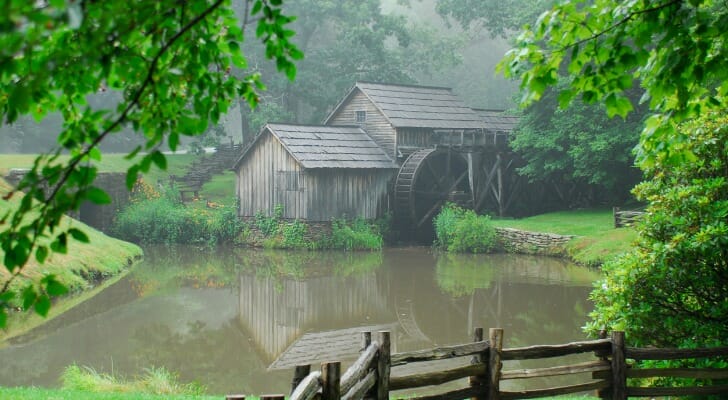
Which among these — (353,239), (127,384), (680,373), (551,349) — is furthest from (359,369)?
(353,239)

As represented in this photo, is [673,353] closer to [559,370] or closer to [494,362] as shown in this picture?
[559,370]

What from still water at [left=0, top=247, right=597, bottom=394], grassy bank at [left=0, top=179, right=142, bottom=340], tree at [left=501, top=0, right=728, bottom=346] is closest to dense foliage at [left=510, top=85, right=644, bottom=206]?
still water at [left=0, top=247, right=597, bottom=394]

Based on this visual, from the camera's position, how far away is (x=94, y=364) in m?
12.8

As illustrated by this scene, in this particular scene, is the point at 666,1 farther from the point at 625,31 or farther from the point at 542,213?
the point at 542,213

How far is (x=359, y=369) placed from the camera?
655 cm

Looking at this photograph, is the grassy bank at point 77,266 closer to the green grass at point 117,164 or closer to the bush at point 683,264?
the green grass at point 117,164

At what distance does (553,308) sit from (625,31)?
479 inches

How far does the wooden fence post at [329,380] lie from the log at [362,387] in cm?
30

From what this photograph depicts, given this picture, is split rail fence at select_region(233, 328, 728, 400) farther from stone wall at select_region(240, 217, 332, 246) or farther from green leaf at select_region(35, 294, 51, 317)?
stone wall at select_region(240, 217, 332, 246)

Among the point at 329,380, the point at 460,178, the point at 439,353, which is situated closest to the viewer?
the point at 329,380

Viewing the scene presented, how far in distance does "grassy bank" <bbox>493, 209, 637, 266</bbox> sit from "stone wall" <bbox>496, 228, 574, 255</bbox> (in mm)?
430

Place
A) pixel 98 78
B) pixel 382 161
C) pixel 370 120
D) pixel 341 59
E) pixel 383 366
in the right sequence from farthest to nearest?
pixel 341 59 < pixel 370 120 < pixel 382 161 < pixel 383 366 < pixel 98 78

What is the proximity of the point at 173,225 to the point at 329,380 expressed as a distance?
984 inches

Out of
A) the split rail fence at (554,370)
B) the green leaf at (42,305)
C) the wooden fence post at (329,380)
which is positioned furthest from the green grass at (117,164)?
the green leaf at (42,305)
